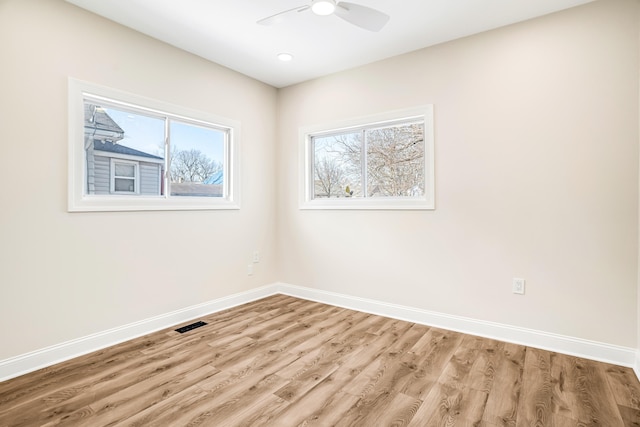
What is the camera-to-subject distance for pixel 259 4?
8.39ft

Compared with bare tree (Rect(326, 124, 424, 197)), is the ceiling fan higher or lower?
higher

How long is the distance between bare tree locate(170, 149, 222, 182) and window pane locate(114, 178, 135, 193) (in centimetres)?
40

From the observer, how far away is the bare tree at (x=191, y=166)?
11.0ft

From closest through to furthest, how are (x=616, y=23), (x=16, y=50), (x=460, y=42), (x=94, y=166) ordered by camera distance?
(x=16, y=50)
(x=616, y=23)
(x=94, y=166)
(x=460, y=42)

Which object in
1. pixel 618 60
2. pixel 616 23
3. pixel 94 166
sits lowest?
pixel 94 166

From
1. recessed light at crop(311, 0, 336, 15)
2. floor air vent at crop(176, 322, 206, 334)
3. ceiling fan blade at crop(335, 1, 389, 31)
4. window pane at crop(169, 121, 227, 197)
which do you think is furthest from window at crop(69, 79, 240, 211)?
ceiling fan blade at crop(335, 1, 389, 31)

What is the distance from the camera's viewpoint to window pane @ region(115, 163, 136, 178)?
9.50 ft

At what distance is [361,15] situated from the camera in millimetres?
2221

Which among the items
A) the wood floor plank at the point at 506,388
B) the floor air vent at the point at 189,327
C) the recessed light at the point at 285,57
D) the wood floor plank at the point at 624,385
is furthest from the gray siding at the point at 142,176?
the wood floor plank at the point at 624,385

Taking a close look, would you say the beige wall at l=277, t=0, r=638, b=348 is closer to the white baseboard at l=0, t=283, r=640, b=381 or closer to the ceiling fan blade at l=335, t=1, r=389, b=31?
the white baseboard at l=0, t=283, r=640, b=381

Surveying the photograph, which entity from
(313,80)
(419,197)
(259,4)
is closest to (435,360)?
(419,197)

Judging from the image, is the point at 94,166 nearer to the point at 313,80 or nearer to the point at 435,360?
the point at 313,80

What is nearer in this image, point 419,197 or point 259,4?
point 259,4

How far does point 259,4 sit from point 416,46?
1531 millimetres
